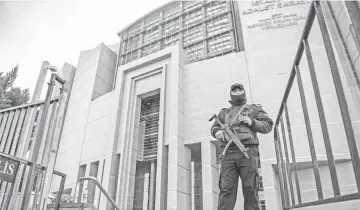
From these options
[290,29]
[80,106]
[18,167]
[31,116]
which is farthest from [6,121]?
[80,106]

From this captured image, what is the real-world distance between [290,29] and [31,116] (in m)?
10.2

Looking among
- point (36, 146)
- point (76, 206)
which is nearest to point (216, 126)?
point (36, 146)

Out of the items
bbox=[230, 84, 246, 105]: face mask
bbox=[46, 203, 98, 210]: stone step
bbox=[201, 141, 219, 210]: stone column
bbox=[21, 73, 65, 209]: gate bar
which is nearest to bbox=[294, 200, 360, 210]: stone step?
bbox=[230, 84, 246, 105]: face mask

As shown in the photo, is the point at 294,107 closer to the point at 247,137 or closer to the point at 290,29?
the point at 290,29

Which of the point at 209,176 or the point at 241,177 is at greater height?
the point at 209,176

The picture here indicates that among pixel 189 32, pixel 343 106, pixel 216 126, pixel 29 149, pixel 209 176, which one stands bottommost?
pixel 343 106

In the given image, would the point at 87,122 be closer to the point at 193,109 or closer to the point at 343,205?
the point at 193,109

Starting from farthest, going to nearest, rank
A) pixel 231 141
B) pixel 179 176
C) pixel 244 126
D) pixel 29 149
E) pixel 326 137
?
pixel 179 176
pixel 29 149
pixel 244 126
pixel 231 141
pixel 326 137

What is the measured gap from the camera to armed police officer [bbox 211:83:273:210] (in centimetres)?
240

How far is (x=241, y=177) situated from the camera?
2.51 m

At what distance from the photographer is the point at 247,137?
8.76 feet

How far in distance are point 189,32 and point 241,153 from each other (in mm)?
14507

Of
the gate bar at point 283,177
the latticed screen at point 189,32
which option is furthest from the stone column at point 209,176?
the gate bar at point 283,177

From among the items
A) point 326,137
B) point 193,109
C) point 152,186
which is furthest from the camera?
point 152,186
